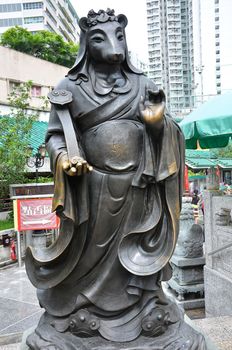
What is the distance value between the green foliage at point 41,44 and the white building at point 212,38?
122 feet

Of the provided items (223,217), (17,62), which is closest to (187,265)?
(223,217)

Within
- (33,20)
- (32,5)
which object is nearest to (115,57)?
(33,20)

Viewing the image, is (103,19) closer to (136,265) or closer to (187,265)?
(136,265)

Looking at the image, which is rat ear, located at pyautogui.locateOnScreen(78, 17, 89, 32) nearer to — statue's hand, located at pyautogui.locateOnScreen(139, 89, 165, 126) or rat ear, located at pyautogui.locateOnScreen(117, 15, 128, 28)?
rat ear, located at pyautogui.locateOnScreen(117, 15, 128, 28)

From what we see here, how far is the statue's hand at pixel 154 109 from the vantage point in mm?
2266

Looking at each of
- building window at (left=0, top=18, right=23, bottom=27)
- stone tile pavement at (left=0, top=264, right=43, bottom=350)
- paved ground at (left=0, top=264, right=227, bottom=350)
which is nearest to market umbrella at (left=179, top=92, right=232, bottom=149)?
paved ground at (left=0, top=264, right=227, bottom=350)

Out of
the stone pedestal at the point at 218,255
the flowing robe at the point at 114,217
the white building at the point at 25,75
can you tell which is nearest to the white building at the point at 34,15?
the white building at the point at 25,75

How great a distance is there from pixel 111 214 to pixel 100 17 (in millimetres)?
1352

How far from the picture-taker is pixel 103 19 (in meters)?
2.48

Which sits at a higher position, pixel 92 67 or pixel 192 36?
pixel 192 36

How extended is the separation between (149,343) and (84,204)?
958 mm

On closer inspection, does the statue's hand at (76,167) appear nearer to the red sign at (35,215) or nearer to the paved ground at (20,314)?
the paved ground at (20,314)

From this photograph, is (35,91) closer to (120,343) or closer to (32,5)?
(120,343)

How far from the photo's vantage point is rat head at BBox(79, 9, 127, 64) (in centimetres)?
244
